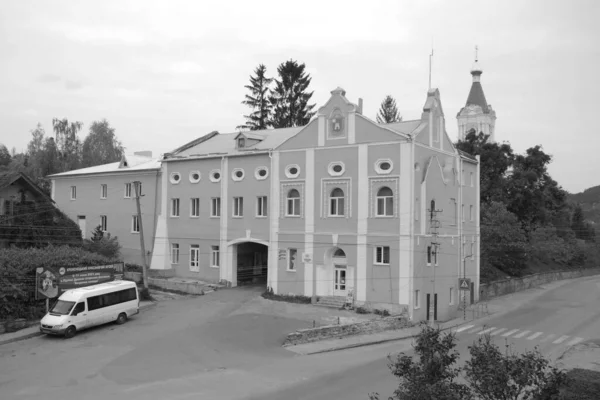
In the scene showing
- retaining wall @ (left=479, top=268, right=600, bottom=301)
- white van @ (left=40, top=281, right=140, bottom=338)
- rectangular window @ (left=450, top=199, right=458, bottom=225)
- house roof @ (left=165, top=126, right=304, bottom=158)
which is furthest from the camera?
retaining wall @ (left=479, top=268, right=600, bottom=301)

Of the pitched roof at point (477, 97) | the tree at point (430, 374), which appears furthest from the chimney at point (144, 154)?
the pitched roof at point (477, 97)

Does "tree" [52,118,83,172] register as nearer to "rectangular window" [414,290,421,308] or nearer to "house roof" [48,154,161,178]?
"house roof" [48,154,161,178]

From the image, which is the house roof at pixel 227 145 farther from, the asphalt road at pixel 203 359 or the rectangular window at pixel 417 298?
the rectangular window at pixel 417 298

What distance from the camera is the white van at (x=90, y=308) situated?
81.6 feet

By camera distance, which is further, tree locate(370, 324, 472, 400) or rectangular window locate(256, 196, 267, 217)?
rectangular window locate(256, 196, 267, 217)

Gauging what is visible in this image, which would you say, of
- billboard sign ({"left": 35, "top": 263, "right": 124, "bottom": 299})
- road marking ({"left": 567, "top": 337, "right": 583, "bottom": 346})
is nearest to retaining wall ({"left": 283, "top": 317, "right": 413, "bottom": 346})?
road marking ({"left": 567, "top": 337, "right": 583, "bottom": 346})

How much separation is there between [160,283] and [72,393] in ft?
67.8

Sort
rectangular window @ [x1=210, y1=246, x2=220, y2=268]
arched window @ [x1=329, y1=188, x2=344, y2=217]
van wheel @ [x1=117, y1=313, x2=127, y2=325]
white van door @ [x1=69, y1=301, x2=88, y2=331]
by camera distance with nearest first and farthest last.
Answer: white van door @ [x1=69, y1=301, x2=88, y2=331]
van wheel @ [x1=117, y1=313, x2=127, y2=325]
arched window @ [x1=329, y1=188, x2=344, y2=217]
rectangular window @ [x1=210, y1=246, x2=220, y2=268]

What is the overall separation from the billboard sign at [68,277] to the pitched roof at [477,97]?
72067 mm

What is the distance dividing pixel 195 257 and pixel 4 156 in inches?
1753

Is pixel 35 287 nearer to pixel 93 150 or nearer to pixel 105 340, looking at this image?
pixel 105 340

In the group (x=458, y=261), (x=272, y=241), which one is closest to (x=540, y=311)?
(x=458, y=261)

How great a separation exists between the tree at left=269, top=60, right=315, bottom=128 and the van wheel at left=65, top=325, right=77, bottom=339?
40885mm

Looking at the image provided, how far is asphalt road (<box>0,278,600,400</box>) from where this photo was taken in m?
17.4
